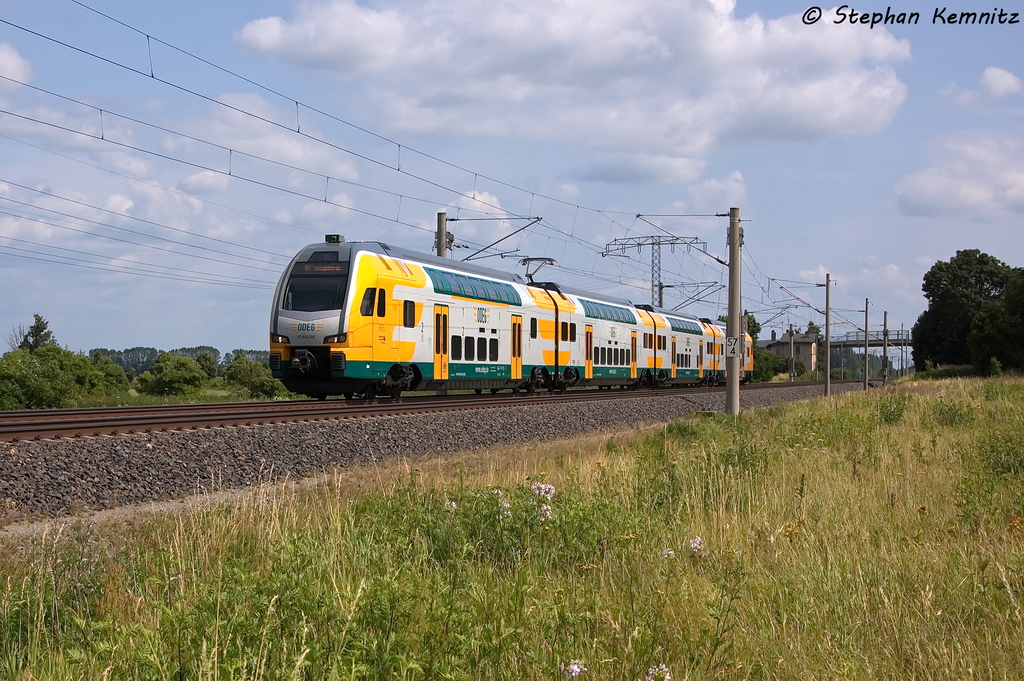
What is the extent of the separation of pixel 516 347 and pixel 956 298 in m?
81.6

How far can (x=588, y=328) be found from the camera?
114ft

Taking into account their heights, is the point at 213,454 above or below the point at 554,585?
above

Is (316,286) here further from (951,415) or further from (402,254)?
(951,415)

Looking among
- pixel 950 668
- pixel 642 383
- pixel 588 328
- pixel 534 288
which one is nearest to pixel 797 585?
pixel 950 668

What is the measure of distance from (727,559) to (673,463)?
16.2 ft

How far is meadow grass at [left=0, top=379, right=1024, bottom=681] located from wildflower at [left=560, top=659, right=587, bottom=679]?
0.07ft

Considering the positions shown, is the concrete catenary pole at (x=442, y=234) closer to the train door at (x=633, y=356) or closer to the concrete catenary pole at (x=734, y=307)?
the train door at (x=633, y=356)

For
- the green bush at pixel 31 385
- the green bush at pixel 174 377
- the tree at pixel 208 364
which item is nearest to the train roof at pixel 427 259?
the green bush at pixel 31 385

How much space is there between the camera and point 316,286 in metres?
21.3

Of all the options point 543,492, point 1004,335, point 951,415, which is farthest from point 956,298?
point 543,492

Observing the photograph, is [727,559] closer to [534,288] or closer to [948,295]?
[534,288]

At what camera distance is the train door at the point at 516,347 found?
1118 inches

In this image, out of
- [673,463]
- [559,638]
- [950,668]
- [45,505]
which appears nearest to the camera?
[950,668]

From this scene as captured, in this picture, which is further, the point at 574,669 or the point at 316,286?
the point at 316,286
